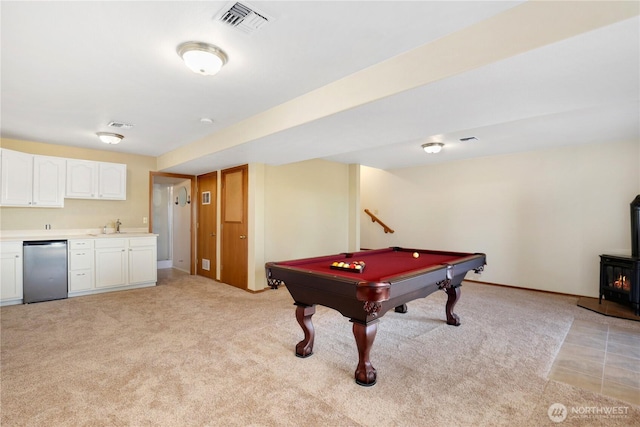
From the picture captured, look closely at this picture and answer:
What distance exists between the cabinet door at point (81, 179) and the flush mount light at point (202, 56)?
397cm

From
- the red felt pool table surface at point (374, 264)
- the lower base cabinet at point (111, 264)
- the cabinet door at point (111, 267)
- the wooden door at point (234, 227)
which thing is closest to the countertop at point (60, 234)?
the lower base cabinet at point (111, 264)

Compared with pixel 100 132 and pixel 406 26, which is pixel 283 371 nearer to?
pixel 406 26

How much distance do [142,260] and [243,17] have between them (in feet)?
15.4

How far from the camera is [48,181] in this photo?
4656 millimetres

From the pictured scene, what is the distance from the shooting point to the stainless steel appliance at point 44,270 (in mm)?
4242

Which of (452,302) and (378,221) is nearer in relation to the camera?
(452,302)

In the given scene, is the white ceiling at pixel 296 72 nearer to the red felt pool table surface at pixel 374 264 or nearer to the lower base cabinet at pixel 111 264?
the red felt pool table surface at pixel 374 264

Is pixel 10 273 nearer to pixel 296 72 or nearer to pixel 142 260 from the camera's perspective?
pixel 142 260

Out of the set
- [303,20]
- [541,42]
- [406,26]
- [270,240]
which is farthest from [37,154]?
[541,42]

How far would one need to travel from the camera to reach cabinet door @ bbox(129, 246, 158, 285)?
16.9ft

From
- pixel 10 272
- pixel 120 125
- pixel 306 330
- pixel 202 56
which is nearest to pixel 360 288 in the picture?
pixel 306 330

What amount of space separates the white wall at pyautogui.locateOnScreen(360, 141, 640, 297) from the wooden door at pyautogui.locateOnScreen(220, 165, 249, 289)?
11.7 ft

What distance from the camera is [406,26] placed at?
6.25ft

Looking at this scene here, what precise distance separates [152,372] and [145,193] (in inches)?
170
